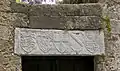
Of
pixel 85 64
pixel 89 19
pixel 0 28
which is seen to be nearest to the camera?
pixel 0 28

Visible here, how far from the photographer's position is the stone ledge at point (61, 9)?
3.29m

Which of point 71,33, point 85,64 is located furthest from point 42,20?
point 85,64

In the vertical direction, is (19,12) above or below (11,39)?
above

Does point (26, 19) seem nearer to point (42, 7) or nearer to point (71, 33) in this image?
point (42, 7)

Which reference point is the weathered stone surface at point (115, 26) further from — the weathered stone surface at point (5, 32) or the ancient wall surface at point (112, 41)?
the weathered stone surface at point (5, 32)

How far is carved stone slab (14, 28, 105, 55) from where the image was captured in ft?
10.6

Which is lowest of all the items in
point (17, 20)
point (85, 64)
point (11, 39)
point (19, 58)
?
point (85, 64)

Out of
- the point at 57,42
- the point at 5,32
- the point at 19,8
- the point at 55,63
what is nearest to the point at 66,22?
the point at 57,42

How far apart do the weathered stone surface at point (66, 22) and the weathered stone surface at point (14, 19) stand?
8 centimetres

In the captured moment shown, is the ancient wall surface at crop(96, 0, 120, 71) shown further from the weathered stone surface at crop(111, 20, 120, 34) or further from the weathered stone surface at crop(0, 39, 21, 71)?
the weathered stone surface at crop(0, 39, 21, 71)

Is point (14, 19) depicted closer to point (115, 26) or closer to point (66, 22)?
point (66, 22)

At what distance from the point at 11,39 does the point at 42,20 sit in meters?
0.42

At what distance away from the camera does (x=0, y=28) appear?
3.21m

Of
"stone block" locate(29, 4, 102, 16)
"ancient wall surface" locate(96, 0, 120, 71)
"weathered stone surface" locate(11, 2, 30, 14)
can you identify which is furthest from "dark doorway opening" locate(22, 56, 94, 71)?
"weathered stone surface" locate(11, 2, 30, 14)
